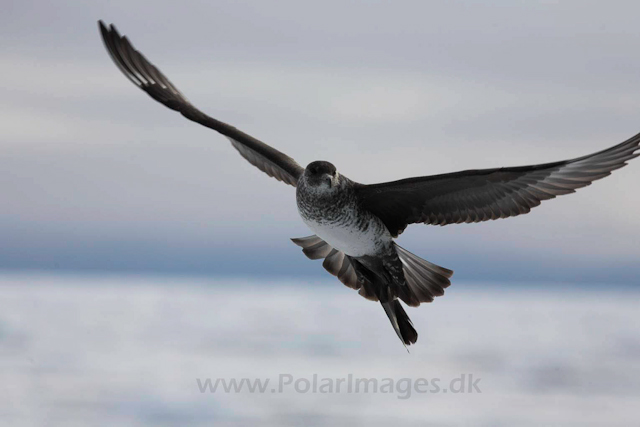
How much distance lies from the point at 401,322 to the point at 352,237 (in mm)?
910

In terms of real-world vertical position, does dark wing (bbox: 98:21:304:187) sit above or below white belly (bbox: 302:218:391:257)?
above

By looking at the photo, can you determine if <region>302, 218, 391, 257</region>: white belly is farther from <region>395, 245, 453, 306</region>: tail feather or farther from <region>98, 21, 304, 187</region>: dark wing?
<region>98, 21, 304, 187</region>: dark wing

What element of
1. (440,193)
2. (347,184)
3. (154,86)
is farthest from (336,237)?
(154,86)

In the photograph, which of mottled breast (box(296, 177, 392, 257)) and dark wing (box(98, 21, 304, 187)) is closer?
mottled breast (box(296, 177, 392, 257))

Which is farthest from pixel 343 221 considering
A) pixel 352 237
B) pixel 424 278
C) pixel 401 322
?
pixel 401 322

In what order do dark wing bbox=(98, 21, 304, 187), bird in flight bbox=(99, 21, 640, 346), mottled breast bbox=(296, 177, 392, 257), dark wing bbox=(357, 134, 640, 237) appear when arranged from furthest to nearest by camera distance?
dark wing bbox=(98, 21, 304, 187) < mottled breast bbox=(296, 177, 392, 257) < bird in flight bbox=(99, 21, 640, 346) < dark wing bbox=(357, 134, 640, 237)

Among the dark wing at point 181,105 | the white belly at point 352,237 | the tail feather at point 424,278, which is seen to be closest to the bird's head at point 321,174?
the white belly at point 352,237

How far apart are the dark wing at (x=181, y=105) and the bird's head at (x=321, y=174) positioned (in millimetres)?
656

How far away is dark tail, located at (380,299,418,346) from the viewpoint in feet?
22.0

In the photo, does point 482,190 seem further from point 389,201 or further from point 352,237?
point 352,237

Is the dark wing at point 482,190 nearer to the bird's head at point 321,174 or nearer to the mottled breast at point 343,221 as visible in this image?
the mottled breast at point 343,221

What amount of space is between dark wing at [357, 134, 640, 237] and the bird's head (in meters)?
0.39

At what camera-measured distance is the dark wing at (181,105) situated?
691 centimetres

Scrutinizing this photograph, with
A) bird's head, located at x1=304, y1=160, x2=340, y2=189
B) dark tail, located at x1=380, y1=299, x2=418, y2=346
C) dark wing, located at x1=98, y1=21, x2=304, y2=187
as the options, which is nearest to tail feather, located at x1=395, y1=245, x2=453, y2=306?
dark tail, located at x1=380, y1=299, x2=418, y2=346
